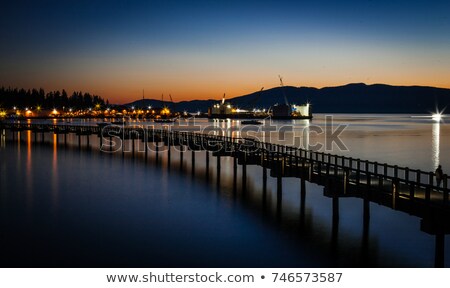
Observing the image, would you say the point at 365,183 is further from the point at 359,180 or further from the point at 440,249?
the point at 440,249

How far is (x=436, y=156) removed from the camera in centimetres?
7250

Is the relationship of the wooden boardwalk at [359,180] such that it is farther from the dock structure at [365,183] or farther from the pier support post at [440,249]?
the pier support post at [440,249]

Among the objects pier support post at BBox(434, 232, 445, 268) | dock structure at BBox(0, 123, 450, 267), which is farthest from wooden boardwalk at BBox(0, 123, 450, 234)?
pier support post at BBox(434, 232, 445, 268)

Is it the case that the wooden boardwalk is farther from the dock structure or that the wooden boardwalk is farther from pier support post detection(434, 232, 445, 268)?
pier support post detection(434, 232, 445, 268)

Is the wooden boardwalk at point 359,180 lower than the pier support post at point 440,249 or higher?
higher

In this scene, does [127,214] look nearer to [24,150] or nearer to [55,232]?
[55,232]

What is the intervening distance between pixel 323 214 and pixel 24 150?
2283 inches

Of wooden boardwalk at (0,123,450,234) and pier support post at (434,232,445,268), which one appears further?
pier support post at (434,232,445,268)

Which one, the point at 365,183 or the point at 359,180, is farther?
the point at 359,180

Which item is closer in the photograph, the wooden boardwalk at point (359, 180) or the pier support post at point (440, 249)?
the wooden boardwalk at point (359, 180)

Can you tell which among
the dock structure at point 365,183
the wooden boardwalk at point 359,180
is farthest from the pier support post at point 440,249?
the wooden boardwalk at point 359,180

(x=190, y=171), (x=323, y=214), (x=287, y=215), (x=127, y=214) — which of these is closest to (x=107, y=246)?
(x=127, y=214)

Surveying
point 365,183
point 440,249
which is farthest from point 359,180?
point 440,249
